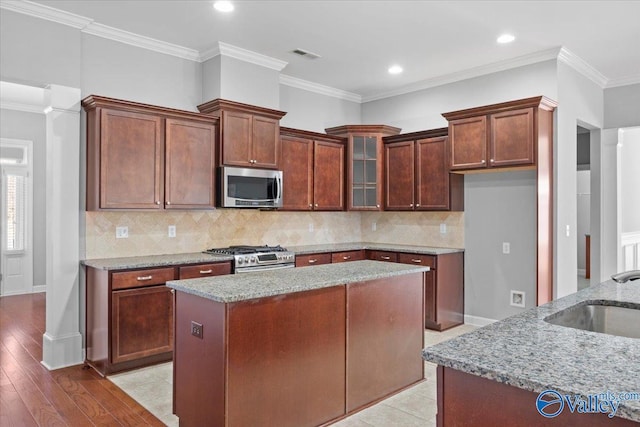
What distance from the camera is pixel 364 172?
19.4 feet

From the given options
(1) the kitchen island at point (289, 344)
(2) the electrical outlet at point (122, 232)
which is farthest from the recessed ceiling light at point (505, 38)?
(2) the electrical outlet at point (122, 232)

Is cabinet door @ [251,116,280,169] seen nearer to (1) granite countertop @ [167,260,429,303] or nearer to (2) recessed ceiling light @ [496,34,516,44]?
(1) granite countertop @ [167,260,429,303]

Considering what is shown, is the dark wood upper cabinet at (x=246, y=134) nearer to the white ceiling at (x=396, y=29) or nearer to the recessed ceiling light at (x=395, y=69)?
the white ceiling at (x=396, y=29)

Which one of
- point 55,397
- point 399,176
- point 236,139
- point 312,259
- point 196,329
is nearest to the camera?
point 196,329

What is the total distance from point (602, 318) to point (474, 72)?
4.07m

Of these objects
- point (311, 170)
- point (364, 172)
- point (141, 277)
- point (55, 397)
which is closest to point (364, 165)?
point (364, 172)

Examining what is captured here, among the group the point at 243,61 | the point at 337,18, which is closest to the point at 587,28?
the point at 337,18

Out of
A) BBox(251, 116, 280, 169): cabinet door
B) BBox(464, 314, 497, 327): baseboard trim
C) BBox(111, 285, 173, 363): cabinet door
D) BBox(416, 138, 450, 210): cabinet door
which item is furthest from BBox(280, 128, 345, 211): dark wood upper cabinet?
BBox(464, 314, 497, 327): baseboard trim

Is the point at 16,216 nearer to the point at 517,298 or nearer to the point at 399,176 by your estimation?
the point at 399,176

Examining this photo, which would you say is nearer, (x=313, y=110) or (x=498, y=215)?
(x=498, y=215)

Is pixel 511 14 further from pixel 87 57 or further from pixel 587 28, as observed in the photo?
pixel 87 57

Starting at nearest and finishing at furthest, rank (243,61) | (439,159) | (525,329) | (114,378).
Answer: (525,329) → (114,378) → (243,61) → (439,159)

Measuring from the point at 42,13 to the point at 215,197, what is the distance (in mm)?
2144

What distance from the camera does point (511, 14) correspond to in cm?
384
